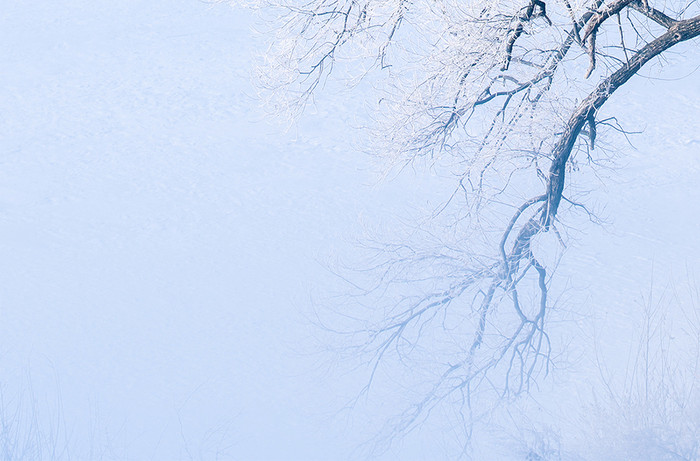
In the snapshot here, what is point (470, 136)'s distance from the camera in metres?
4.23

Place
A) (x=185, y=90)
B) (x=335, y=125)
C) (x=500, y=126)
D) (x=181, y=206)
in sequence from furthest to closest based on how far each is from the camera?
(x=185, y=90), (x=335, y=125), (x=181, y=206), (x=500, y=126)

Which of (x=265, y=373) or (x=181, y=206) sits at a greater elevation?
(x=181, y=206)

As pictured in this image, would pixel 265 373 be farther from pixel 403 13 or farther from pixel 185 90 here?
pixel 185 90

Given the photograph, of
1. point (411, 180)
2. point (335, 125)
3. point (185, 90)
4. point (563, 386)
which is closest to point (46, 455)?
point (563, 386)

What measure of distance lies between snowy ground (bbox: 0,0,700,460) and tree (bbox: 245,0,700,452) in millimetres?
365

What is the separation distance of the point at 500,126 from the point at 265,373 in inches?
69.1

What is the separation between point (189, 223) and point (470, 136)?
7.34ft

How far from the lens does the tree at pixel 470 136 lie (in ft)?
12.1

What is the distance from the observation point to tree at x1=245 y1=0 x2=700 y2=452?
12.1 feet

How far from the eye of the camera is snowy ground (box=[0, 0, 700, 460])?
3977mm

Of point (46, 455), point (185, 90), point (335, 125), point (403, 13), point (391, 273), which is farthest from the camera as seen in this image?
point (185, 90)

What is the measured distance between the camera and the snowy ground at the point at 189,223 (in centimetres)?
398

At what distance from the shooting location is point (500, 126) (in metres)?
4.13

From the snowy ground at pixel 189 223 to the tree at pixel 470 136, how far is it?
0.36 metres
